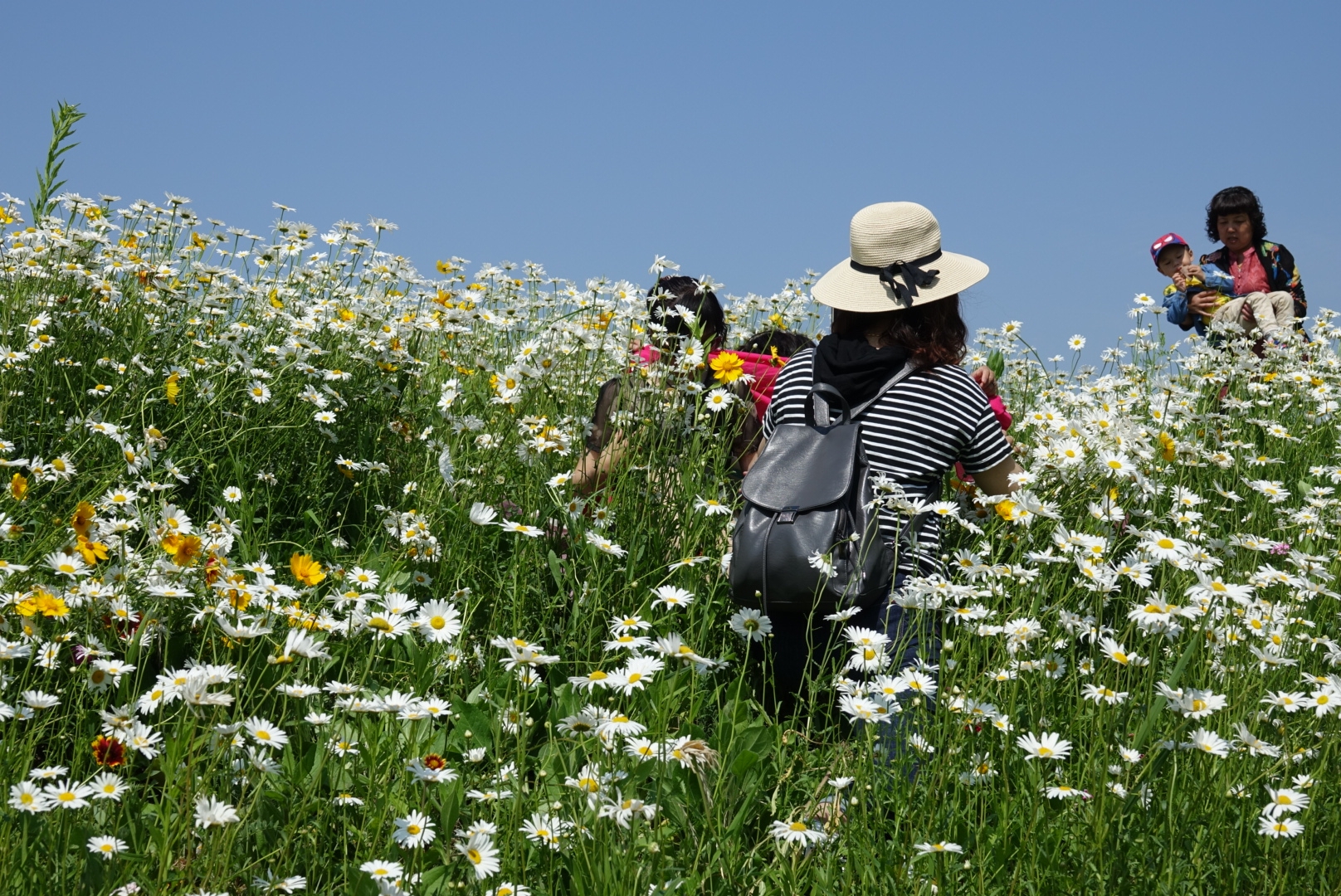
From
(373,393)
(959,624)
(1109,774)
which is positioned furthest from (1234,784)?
(373,393)

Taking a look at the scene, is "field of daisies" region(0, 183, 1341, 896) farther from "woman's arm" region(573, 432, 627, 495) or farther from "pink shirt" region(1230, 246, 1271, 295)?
"pink shirt" region(1230, 246, 1271, 295)

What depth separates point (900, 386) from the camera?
3.21 meters

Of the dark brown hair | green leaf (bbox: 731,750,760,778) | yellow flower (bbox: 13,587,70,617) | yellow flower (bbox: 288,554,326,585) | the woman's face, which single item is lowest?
green leaf (bbox: 731,750,760,778)

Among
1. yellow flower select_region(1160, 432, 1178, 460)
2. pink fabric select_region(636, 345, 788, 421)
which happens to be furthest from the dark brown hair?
yellow flower select_region(1160, 432, 1178, 460)

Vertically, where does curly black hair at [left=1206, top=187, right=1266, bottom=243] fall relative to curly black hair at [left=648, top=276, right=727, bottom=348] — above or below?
above

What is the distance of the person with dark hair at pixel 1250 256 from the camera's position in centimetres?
741

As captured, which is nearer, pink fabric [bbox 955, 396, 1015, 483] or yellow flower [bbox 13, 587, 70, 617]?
yellow flower [bbox 13, 587, 70, 617]

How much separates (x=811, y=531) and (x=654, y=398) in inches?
32.8

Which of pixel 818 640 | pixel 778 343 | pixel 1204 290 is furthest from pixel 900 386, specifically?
pixel 1204 290

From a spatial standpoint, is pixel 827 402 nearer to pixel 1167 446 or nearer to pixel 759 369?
pixel 759 369

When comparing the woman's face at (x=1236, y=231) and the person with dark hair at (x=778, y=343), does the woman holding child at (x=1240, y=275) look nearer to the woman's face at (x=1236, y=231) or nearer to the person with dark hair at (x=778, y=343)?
the woman's face at (x=1236, y=231)

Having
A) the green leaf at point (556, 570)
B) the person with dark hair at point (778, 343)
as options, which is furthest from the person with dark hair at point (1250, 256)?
the green leaf at point (556, 570)

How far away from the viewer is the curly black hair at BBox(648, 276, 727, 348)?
3994 millimetres

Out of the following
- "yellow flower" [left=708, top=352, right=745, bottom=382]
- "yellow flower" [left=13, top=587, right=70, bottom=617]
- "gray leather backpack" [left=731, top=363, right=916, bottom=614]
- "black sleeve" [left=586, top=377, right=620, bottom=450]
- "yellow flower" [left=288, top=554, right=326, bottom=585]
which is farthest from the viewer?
"black sleeve" [left=586, top=377, right=620, bottom=450]
